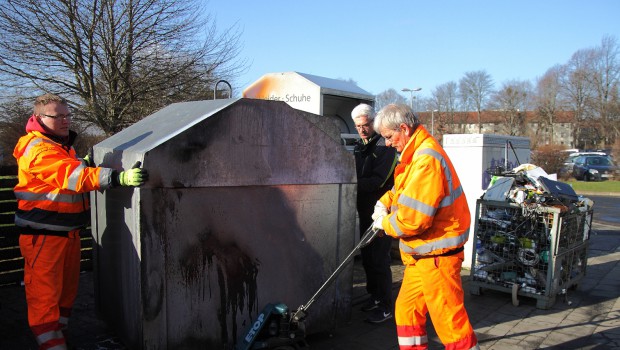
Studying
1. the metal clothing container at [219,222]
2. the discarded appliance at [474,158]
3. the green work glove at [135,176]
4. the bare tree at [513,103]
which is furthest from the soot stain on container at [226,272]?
the bare tree at [513,103]

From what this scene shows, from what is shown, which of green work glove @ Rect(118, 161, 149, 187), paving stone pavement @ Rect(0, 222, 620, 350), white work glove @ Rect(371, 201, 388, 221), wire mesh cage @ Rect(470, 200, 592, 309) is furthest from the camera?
wire mesh cage @ Rect(470, 200, 592, 309)

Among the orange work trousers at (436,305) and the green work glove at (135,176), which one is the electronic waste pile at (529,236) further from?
the green work glove at (135,176)

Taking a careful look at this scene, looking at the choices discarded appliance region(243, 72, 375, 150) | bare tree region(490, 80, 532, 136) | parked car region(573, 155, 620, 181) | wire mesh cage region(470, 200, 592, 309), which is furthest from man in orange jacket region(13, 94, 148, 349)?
bare tree region(490, 80, 532, 136)

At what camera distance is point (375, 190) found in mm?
4156

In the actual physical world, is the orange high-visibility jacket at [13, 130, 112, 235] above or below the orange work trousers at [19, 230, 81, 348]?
above

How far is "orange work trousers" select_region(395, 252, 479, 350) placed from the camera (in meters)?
2.74

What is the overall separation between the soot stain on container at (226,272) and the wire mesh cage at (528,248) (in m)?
2.76

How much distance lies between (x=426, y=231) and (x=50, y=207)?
2459 mm

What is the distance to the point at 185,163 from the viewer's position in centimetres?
283

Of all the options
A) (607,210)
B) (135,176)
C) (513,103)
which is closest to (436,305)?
(135,176)

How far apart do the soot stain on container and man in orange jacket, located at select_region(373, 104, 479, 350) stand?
960 millimetres

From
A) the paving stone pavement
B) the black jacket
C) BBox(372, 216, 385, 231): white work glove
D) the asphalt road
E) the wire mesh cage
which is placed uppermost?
the black jacket

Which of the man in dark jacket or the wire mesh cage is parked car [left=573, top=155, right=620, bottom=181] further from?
the man in dark jacket

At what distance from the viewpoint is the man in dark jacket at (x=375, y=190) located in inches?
162
